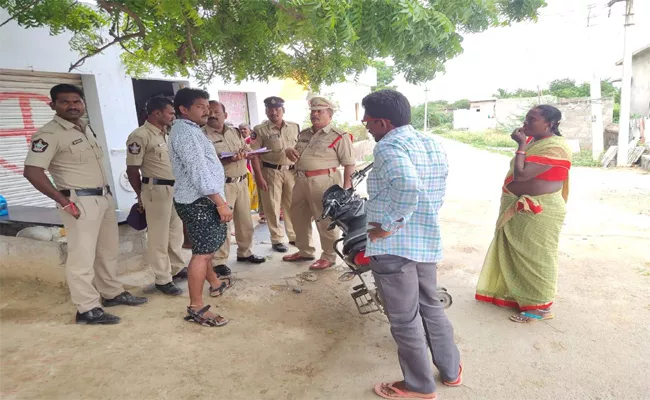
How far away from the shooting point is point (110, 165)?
22.1ft

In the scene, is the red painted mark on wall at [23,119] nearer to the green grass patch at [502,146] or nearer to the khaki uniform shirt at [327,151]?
the khaki uniform shirt at [327,151]

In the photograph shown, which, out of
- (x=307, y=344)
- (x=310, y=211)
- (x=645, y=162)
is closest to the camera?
(x=307, y=344)

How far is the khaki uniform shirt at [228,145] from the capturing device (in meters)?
4.42

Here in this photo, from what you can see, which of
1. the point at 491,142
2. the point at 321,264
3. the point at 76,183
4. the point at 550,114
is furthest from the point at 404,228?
the point at 491,142

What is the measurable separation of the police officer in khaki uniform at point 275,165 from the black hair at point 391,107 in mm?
2887

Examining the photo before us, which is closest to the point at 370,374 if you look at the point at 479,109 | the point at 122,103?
the point at 122,103

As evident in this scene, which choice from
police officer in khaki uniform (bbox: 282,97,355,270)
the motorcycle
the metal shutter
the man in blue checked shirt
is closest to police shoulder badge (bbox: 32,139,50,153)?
the motorcycle

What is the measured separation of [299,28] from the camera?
251 cm

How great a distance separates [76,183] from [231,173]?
1.54 meters

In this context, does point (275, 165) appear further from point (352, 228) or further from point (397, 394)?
point (397, 394)

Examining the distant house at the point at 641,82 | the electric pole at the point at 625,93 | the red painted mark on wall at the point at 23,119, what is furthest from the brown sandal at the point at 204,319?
the distant house at the point at 641,82

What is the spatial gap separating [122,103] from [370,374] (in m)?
6.23

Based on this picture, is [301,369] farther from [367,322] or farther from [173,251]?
[173,251]

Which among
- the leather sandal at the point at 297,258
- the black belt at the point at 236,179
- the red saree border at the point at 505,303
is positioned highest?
the black belt at the point at 236,179
